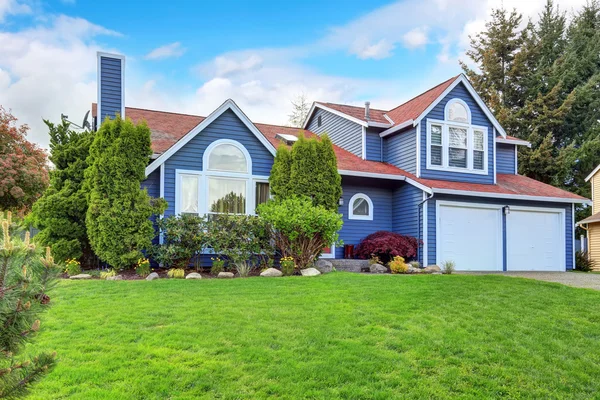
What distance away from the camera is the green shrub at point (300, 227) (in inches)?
448

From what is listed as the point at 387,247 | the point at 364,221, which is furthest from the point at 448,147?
the point at 387,247

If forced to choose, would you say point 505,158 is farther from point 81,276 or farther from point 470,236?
point 81,276

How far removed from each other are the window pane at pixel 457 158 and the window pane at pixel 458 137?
0.19m

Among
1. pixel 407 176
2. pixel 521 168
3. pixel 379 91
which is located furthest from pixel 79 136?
pixel 521 168

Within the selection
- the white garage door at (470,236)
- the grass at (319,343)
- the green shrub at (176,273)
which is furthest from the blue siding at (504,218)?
the green shrub at (176,273)

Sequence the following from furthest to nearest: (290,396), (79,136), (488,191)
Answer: (488,191) < (79,136) < (290,396)

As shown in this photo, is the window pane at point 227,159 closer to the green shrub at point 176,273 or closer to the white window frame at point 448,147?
the green shrub at point 176,273

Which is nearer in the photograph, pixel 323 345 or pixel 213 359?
pixel 213 359

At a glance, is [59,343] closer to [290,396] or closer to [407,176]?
[290,396]

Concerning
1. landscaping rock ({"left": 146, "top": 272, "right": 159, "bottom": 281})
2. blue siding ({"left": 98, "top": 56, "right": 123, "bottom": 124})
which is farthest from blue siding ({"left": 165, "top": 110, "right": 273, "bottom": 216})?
blue siding ({"left": 98, "top": 56, "right": 123, "bottom": 124})

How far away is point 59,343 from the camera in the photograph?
5414mm

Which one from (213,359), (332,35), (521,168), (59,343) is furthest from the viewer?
(521,168)

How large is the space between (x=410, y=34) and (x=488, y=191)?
6.70 meters

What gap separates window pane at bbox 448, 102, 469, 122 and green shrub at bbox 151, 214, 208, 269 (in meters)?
8.87
